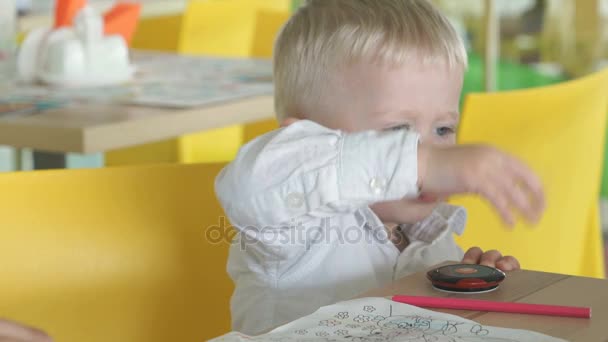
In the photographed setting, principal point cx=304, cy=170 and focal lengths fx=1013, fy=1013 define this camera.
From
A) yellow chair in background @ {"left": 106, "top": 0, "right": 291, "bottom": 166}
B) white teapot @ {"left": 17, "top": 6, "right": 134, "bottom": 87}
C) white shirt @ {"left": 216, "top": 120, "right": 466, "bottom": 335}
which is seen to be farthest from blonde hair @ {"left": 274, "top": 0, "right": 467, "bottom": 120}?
yellow chair in background @ {"left": 106, "top": 0, "right": 291, "bottom": 166}

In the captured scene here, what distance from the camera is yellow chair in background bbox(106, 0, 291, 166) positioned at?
103 inches

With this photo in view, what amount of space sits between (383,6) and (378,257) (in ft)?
0.85

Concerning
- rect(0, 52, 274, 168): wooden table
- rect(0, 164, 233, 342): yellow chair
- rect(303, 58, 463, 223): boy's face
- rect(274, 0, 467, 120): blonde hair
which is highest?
rect(274, 0, 467, 120): blonde hair

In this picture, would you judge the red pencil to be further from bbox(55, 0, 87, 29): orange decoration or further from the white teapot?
bbox(55, 0, 87, 29): orange decoration

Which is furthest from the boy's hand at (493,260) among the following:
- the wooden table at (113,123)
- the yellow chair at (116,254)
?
the wooden table at (113,123)

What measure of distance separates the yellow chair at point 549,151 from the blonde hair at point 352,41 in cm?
49

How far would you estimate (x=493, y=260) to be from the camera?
0.90m

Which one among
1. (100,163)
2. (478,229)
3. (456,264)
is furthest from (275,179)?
(100,163)

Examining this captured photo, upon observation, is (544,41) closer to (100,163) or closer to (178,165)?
(100,163)

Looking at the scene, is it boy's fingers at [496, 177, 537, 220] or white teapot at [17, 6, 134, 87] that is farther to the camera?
white teapot at [17, 6, 134, 87]

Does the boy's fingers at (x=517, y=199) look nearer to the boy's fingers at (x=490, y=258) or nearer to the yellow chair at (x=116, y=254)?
the boy's fingers at (x=490, y=258)

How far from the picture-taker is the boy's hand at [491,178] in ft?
2.14

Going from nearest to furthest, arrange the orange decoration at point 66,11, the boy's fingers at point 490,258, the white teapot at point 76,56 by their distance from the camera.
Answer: the boy's fingers at point 490,258 < the white teapot at point 76,56 < the orange decoration at point 66,11

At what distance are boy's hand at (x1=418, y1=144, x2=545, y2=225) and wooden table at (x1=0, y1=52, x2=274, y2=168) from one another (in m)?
0.84
